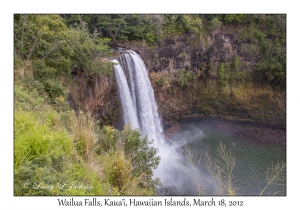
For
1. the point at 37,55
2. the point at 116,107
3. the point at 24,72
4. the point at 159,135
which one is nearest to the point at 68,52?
the point at 37,55

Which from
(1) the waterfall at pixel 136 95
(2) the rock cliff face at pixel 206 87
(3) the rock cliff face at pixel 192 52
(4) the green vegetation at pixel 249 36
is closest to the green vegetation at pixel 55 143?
(1) the waterfall at pixel 136 95

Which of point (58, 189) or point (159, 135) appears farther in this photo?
point (159, 135)

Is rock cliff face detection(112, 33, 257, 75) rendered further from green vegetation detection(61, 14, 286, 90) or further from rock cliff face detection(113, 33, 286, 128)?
green vegetation detection(61, 14, 286, 90)

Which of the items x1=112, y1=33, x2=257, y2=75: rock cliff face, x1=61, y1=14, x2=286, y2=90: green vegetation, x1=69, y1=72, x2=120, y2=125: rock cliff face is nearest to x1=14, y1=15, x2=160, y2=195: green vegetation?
x1=69, y1=72, x2=120, y2=125: rock cliff face

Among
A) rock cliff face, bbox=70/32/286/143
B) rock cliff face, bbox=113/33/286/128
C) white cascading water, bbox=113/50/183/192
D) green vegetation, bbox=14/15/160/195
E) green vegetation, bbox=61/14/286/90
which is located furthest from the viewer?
rock cliff face, bbox=113/33/286/128

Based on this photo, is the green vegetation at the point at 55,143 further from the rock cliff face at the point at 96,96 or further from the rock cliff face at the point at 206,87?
the rock cliff face at the point at 206,87

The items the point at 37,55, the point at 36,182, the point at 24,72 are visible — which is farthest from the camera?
the point at 37,55

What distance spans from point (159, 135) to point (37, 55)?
9.86 m

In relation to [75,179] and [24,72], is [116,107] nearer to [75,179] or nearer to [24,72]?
[24,72]

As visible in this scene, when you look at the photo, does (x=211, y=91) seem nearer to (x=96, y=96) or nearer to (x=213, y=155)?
(x=213, y=155)

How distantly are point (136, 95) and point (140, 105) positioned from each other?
687mm

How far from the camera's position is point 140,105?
13.8 metres

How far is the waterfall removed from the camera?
12406 mm

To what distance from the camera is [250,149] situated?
52.2ft
